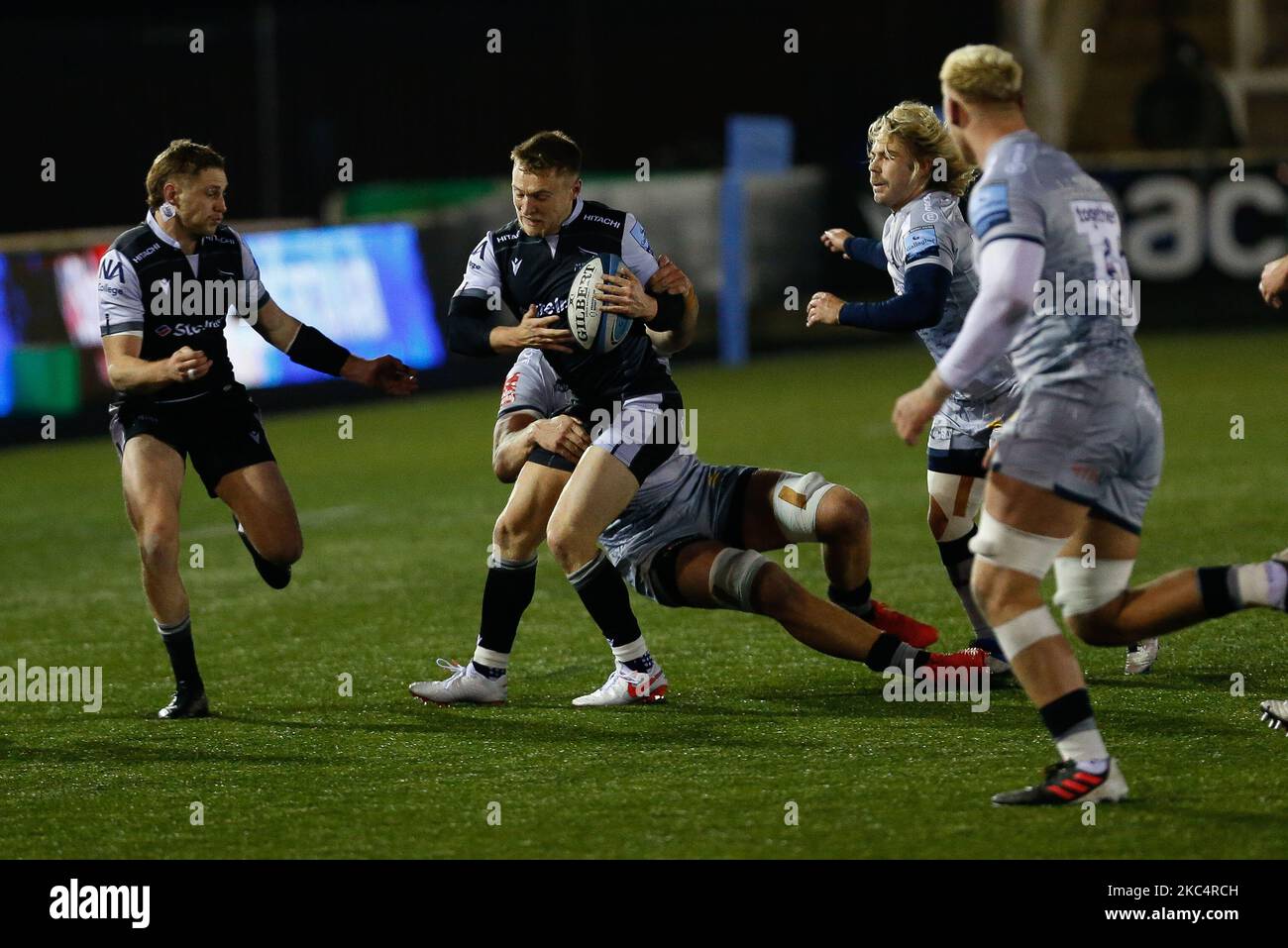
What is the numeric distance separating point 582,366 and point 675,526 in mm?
621

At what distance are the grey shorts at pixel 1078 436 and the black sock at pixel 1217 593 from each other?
38 centimetres

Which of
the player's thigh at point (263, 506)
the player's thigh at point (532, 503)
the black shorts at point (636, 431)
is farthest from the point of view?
the player's thigh at point (263, 506)

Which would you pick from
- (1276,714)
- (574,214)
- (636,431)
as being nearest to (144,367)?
(574,214)

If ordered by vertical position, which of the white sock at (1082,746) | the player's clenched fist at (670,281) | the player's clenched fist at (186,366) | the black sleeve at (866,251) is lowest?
the white sock at (1082,746)

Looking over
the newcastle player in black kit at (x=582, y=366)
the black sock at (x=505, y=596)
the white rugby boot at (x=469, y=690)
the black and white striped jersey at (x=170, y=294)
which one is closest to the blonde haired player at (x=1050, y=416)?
the newcastle player in black kit at (x=582, y=366)

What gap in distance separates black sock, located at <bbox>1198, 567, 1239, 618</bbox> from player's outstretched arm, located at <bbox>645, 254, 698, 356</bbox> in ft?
6.38

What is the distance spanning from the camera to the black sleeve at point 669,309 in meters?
6.18

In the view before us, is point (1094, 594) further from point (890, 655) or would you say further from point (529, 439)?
point (529, 439)

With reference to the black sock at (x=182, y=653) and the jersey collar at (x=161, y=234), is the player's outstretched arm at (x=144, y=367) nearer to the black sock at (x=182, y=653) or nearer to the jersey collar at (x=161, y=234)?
the jersey collar at (x=161, y=234)

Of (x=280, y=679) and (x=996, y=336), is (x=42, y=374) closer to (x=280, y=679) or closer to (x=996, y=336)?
(x=280, y=679)

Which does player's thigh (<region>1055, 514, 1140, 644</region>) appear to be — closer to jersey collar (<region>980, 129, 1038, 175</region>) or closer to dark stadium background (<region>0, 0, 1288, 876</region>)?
dark stadium background (<region>0, 0, 1288, 876</region>)

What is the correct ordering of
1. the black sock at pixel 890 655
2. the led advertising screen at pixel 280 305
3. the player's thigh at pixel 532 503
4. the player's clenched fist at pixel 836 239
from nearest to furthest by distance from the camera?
1. the black sock at pixel 890 655
2. the player's thigh at pixel 532 503
3. the player's clenched fist at pixel 836 239
4. the led advertising screen at pixel 280 305

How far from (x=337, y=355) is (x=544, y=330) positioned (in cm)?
118

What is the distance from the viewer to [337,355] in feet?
22.4
